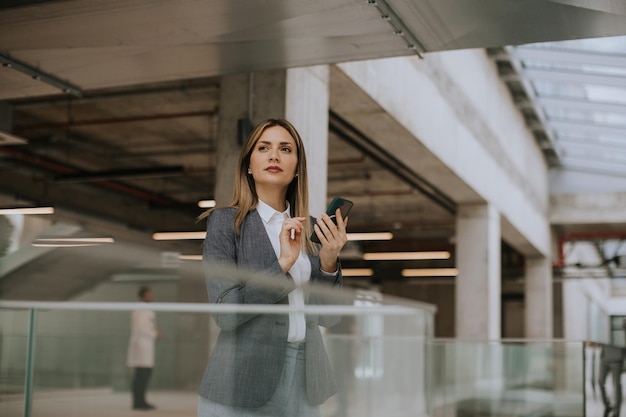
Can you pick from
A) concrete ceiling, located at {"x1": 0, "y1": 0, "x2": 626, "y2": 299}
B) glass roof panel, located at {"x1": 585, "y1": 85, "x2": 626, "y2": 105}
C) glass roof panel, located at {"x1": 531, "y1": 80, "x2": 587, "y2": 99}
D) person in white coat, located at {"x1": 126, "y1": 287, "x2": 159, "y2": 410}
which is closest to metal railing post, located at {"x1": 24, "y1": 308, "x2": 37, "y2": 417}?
concrete ceiling, located at {"x1": 0, "y1": 0, "x2": 626, "y2": 299}

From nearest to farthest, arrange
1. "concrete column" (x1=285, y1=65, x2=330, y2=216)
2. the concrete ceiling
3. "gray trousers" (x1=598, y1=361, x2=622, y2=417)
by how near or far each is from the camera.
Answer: the concrete ceiling, "concrete column" (x1=285, y1=65, x2=330, y2=216), "gray trousers" (x1=598, y1=361, x2=622, y2=417)

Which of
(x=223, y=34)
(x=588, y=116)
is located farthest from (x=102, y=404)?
(x=588, y=116)

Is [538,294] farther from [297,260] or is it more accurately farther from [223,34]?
[297,260]

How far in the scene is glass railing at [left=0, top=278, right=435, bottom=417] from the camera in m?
2.70

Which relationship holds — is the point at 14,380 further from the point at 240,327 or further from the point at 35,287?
the point at 240,327

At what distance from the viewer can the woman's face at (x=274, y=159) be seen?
2482 millimetres

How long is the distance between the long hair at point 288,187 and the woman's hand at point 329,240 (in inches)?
1.9

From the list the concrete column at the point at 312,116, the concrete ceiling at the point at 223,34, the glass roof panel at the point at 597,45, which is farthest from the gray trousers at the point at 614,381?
the glass roof panel at the point at 597,45

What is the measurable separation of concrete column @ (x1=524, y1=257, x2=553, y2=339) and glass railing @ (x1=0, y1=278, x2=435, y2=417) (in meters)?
19.8

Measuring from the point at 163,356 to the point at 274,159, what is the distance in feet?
2.34

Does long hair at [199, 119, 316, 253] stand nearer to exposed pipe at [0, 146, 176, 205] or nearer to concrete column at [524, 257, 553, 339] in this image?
exposed pipe at [0, 146, 176, 205]

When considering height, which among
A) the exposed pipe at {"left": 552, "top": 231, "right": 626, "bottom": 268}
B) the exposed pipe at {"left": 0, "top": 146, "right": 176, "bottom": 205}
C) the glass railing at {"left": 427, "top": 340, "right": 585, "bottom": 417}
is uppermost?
the exposed pipe at {"left": 0, "top": 146, "right": 176, "bottom": 205}

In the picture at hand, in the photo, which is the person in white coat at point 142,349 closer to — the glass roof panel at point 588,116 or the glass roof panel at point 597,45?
the glass roof panel at point 597,45

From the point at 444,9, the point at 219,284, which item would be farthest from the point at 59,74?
the point at 219,284
